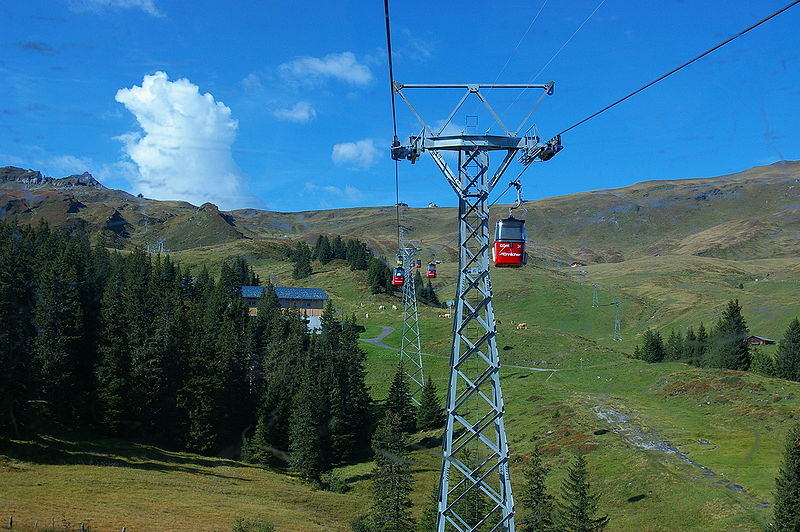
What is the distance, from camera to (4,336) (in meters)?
59.7

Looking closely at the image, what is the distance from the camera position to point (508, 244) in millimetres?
21266

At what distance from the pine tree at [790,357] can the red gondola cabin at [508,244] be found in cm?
10629

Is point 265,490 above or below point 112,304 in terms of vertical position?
below

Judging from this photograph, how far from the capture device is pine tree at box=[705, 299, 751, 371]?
113 metres

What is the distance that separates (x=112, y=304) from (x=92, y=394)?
13.1 m

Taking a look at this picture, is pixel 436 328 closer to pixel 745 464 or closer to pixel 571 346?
pixel 571 346

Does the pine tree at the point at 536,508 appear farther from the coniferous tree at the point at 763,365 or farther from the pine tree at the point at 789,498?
the coniferous tree at the point at 763,365

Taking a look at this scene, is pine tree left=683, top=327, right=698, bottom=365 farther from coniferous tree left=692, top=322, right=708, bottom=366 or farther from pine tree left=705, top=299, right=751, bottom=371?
pine tree left=705, top=299, right=751, bottom=371

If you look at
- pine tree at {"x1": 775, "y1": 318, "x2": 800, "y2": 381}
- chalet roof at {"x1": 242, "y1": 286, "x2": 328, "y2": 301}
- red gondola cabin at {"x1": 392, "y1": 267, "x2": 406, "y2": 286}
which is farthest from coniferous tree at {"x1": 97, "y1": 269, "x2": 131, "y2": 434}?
pine tree at {"x1": 775, "y1": 318, "x2": 800, "y2": 381}

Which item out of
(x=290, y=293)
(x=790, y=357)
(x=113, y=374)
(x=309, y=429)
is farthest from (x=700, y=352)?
(x=113, y=374)

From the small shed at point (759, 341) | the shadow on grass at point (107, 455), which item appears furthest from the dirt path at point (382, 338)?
the small shed at point (759, 341)

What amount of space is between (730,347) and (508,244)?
10885 cm

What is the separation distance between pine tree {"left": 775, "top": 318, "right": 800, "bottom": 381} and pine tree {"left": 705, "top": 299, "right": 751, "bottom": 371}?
215 inches

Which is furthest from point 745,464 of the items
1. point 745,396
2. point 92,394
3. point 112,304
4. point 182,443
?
point 112,304
